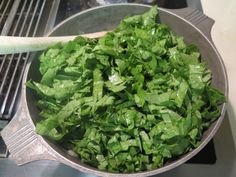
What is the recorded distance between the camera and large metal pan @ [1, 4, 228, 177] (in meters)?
0.53

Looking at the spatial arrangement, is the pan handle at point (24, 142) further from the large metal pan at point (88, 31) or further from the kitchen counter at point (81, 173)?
the kitchen counter at point (81, 173)

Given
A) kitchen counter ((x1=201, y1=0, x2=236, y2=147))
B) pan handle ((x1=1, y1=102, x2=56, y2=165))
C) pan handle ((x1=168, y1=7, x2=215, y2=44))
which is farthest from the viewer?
kitchen counter ((x1=201, y1=0, x2=236, y2=147))

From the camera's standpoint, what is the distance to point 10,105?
72cm

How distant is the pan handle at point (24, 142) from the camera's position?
53cm

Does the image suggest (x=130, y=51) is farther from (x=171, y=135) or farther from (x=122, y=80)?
(x=171, y=135)

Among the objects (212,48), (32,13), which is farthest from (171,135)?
(32,13)

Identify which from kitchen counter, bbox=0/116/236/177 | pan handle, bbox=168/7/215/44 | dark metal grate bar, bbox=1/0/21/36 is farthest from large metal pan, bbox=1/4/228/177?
dark metal grate bar, bbox=1/0/21/36

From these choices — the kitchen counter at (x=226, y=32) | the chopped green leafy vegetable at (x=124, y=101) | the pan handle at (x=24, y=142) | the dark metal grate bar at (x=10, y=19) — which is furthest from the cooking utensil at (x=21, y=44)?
the kitchen counter at (x=226, y=32)

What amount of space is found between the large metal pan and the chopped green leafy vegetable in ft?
0.08

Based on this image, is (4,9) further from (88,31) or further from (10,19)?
(88,31)

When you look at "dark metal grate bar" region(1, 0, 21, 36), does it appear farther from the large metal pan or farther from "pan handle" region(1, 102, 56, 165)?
"pan handle" region(1, 102, 56, 165)

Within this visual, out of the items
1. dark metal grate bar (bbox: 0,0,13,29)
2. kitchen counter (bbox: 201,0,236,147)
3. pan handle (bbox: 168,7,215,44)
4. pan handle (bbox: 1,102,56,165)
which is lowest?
pan handle (bbox: 1,102,56,165)

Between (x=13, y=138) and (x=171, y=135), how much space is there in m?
0.27

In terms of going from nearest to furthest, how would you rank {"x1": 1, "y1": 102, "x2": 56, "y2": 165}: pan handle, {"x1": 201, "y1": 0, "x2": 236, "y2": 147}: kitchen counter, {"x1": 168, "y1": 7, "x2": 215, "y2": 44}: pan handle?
{"x1": 1, "y1": 102, "x2": 56, "y2": 165}: pan handle < {"x1": 168, "y1": 7, "x2": 215, "y2": 44}: pan handle < {"x1": 201, "y1": 0, "x2": 236, "y2": 147}: kitchen counter
